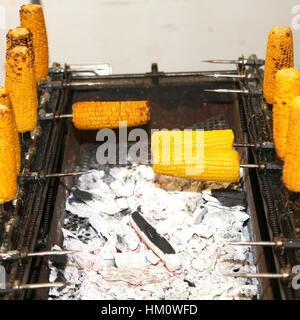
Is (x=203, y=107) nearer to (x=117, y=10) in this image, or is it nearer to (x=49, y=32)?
(x=117, y=10)

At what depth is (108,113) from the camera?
6.53 ft

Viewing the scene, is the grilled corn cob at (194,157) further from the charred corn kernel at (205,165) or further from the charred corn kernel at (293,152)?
the charred corn kernel at (293,152)

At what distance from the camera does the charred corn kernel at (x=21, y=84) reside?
1719 millimetres

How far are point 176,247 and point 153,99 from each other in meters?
0.86

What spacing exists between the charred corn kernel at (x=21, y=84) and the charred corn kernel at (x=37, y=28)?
317mm

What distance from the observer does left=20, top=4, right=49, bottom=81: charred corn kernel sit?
201 centimetres

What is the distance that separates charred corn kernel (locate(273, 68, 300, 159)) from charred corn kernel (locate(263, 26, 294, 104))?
0.27 meters

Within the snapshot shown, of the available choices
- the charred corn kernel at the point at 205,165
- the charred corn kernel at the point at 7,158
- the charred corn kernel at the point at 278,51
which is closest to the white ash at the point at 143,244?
the charred corn kernel at the point at 205,165

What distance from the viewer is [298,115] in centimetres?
137

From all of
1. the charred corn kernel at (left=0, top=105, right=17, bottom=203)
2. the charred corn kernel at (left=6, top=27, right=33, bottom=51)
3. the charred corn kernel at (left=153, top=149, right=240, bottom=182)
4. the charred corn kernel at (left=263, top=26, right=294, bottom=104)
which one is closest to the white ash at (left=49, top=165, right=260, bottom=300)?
the charred corn kernel at (left=153, top=149, right=240, bottom=182)

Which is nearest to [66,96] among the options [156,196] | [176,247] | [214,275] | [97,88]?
[97,88]

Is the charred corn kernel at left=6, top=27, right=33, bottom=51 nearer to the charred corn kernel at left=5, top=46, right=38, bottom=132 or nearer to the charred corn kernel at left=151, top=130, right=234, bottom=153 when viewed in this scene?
the charred corn kernel at left=5, top=46, right=38, bottom=132

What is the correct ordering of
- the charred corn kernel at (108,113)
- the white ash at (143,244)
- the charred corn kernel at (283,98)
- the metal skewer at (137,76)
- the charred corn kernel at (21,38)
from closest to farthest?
the charred corn kernel at (283,98)
the white ash at (143,244)
the charred corn kernel at (21,38)
the charred corn kernel at (108,113)
the metal skewer at (137,76)

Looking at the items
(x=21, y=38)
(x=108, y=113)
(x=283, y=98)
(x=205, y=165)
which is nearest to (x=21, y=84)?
(x=21, y=38)
